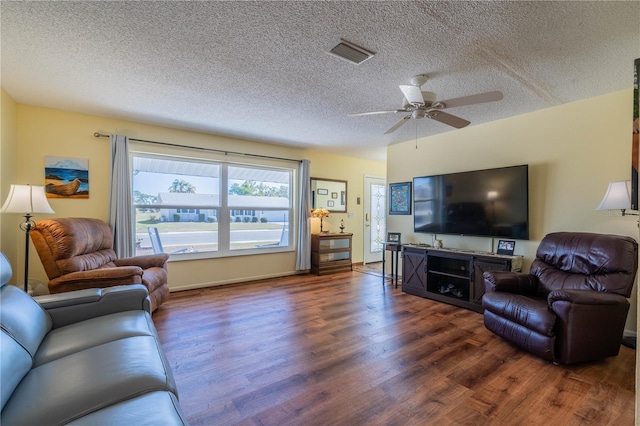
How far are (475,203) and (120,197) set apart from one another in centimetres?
476

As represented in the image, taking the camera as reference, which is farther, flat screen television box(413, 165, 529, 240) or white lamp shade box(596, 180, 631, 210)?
flat screen television box(413, 165, 529, 240)

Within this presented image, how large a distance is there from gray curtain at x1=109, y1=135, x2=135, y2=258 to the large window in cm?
24

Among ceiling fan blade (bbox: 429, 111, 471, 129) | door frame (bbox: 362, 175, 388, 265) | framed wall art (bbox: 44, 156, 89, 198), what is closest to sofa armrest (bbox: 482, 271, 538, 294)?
ceiling fan blade (bbox: 429, 111, 471, 129)

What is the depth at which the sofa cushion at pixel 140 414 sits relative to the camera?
934 mm

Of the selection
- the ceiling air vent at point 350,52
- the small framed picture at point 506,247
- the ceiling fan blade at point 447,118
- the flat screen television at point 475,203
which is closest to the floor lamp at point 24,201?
the ceiling air vent at point 350,52

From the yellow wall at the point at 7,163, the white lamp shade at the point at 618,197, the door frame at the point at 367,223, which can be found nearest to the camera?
the white lamp shade at the point at 618,197

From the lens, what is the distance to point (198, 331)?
281cm

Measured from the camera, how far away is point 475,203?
376 centimetres

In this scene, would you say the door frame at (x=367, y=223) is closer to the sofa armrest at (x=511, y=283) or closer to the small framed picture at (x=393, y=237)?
the small framed picture at (x=393, y=237)

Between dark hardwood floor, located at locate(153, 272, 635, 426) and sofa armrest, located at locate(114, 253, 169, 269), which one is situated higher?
sofa armrest, located at locate(114, 253, 169, 269)

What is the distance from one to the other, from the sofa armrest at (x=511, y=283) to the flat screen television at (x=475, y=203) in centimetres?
71

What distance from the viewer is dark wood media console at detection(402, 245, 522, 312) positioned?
11.2 feet

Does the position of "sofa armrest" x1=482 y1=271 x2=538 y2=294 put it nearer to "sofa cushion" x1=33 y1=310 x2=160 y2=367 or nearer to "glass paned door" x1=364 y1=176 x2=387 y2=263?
"sofa cushion" x1=33 y1=310 x2=160 y2=367

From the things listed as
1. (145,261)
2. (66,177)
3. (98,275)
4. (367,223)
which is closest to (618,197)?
(367,223)
